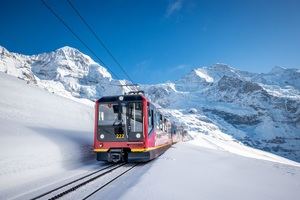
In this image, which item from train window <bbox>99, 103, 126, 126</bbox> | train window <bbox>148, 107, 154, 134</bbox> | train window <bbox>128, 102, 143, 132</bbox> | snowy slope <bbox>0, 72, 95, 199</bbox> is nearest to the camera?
snowy slope <bbox>0, 72, 95, 199</bbox>

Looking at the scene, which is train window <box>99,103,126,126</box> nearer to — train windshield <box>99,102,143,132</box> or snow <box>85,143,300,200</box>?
train windshield <box>99,102,143,132</box>

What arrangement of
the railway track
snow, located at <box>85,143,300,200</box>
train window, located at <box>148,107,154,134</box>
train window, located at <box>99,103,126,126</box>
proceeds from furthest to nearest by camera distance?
1. train window, located at <box>148,107,154,134</box>
2. train window, located at <box>99,103,126,126</box>
3. the railway track
4. snow, located at <box>85,143,300,200</box>

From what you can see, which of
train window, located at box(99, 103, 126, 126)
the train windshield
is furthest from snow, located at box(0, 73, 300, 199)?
the train windshield

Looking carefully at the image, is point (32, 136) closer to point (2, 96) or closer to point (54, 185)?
point (54, 185)

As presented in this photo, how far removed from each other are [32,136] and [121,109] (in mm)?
4225

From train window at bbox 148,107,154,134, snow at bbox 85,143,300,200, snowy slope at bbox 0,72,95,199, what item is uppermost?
train window at bbox 148,107,154,134

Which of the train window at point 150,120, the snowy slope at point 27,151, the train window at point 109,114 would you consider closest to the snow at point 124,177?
the snowy slope at point 27,151

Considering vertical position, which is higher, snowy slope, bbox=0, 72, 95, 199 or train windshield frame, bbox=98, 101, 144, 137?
train windshield frame, bbox=98, 101, 144, 137

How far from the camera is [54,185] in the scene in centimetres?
884

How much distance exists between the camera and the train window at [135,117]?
1376 centimetres

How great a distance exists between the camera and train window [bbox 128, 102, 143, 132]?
45.1 feet

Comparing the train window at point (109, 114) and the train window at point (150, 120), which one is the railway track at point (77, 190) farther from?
the train window at point (150, 120)

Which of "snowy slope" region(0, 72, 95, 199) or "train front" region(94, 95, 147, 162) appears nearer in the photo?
"snowy slope" region(0, 72, 95, 199)

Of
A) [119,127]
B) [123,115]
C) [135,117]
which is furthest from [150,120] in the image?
[119,127]
